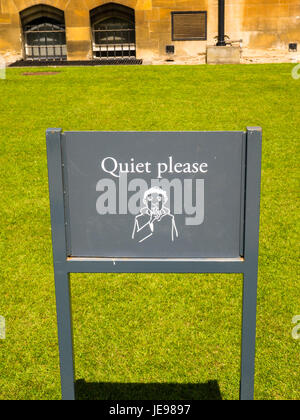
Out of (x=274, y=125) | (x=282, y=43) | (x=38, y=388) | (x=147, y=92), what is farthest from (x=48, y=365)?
(x=282, y=43)

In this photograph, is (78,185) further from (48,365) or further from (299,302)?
(299,302)

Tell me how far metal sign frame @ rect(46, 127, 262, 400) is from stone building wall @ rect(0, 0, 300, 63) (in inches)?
1011

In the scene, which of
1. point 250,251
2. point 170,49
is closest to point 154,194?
point 250,251

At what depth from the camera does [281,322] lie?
207 inches

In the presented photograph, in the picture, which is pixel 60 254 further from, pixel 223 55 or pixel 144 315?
pixel 223 55

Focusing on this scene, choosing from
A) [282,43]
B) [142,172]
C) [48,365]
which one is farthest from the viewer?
[282,43]

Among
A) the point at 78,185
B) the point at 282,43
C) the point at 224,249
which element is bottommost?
the point at 224,249

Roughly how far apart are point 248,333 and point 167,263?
2.28ft

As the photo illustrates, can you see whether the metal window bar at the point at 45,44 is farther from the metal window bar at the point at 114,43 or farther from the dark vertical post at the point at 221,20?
the dark vertical post at the point at 221,20

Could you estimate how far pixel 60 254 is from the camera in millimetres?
3467

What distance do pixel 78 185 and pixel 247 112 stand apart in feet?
34.2

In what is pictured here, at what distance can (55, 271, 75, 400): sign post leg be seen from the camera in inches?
140

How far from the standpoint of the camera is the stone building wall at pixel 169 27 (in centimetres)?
2747

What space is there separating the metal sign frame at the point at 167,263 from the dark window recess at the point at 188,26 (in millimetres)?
25720
